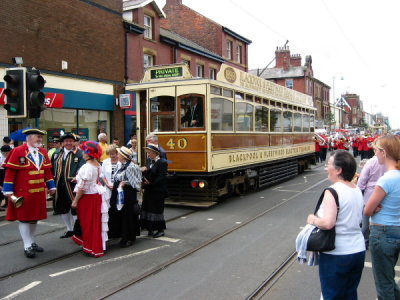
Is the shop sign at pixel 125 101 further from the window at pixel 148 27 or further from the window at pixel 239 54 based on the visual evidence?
the window at pixel 239 54

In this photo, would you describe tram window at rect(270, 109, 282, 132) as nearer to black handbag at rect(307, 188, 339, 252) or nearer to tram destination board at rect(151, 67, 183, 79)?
tram destination board at rect(151, 67, 183, 79)

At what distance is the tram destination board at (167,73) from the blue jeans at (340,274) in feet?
25.0

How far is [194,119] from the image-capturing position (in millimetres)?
9734

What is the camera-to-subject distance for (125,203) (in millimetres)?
6676

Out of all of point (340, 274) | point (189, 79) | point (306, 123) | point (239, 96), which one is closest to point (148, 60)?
point (306, 123)

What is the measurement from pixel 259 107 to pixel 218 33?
1700 centimetres

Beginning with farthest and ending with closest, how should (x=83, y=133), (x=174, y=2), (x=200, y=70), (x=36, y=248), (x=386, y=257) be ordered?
(x=174, y=2)
(x=200, y=70)
(x=83, y=133)
(x=36, y=248)
(x=386, y=257)

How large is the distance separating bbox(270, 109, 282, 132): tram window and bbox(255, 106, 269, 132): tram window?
1.77 ft

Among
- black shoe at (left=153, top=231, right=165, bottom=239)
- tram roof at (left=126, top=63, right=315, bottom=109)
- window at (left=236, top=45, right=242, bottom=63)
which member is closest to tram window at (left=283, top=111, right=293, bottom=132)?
tram roof at (left=126, top=63, right=315, bottom=109)

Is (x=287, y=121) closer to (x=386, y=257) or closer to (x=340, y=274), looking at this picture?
(x=386, y=257)

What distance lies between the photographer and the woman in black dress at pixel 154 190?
704 centimetres

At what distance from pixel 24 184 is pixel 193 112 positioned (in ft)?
15.6

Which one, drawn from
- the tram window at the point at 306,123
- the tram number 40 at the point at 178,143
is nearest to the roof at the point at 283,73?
the tram window at the point at 306,123

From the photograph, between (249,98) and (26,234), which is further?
(249,98)
